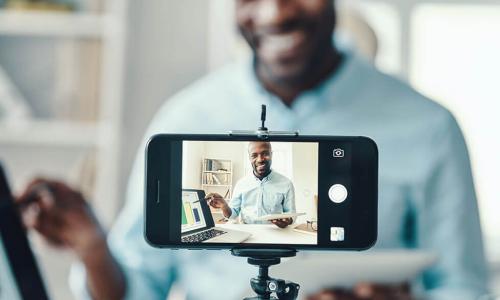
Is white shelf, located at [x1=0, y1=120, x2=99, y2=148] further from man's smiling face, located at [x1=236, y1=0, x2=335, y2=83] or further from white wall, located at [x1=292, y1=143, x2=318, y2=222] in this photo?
white wall, located at [x1=292, y1=143, x2=318, y2=222]

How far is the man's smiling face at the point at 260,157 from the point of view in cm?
51

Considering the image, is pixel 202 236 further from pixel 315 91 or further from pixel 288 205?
pixel 315 91

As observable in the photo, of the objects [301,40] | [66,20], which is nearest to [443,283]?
[301,40]

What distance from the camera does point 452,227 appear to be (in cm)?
120

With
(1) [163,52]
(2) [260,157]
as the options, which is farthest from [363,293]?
(1) [163,52]

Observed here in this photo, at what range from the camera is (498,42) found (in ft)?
6.26

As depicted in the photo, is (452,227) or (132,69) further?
(132,69)

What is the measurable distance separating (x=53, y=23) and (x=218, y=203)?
1414mm

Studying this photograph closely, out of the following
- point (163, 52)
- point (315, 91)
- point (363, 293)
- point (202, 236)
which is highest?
point (163, 52)

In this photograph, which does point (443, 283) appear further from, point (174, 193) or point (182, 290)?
point (174, 193)

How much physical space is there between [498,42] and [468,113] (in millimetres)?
186

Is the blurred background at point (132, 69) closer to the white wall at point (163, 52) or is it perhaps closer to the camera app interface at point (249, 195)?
the white wall at point (163, 52)

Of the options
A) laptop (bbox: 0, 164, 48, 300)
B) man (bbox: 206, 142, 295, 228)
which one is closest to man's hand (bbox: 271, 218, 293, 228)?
man (bbox: 206, 142, 295, 228)

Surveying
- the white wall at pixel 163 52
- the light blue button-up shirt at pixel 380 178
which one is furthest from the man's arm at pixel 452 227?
the white wall at pixel 163 52
